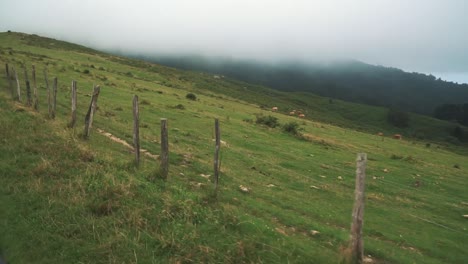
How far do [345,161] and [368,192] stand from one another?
1078 centimetres

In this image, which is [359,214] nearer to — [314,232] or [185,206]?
[314,232]

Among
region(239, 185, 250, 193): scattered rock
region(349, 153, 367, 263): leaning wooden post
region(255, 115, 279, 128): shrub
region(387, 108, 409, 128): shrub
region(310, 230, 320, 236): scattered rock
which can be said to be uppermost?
region(349, 153, 367, 263): leaning wooden post

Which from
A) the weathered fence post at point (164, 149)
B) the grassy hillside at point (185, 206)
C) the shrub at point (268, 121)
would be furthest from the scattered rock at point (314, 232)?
the shrub at point (268, 121)

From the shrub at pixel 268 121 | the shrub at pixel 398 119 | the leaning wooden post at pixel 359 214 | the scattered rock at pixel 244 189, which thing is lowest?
the shrub at pixel 398 119

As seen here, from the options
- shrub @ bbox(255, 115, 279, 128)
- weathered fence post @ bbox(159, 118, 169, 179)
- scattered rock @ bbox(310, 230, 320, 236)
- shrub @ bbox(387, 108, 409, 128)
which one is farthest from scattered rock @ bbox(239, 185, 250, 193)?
shrub @ bbox(387, 108, 409, 128)

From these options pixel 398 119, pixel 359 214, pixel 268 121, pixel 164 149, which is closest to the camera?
pixel 359 214

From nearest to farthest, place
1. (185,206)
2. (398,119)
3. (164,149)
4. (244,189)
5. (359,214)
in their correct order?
(359,214)
(185,206)
(164,149)
(244,189)
(398,119)

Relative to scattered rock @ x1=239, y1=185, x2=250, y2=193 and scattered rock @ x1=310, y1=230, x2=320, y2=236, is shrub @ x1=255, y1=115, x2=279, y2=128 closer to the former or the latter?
scattered rock @ x1=239, y1=185, x2=250, y2=193

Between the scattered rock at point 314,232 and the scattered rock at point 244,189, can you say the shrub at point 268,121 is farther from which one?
the scattered rock at point 314,232

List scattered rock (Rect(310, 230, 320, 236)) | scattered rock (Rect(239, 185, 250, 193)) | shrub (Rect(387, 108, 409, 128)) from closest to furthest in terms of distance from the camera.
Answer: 1. scattered rock (Rect(310, 230, 320, 236))
2. scattered rock (Rect(239, 185, 250, 193))
3. shrub (Rect(387, 108, 409, 128))

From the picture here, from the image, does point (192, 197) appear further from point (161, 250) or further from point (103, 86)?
point (103, 86)

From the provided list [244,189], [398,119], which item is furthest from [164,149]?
[398,119]

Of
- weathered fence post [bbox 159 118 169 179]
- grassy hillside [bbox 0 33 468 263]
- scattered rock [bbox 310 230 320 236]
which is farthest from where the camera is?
weathered fence post [bbox 159 118 169 179]

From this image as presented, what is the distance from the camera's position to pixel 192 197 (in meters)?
13.3
